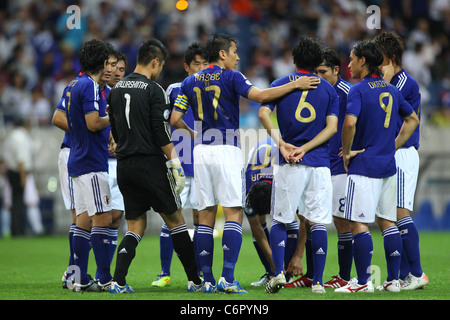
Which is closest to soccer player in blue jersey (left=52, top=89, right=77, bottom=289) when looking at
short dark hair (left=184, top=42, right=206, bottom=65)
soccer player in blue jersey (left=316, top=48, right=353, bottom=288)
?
short dark hair (left=184, top=42, right=206, bottom=65)

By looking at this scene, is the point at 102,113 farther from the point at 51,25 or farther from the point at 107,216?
the point at 51,25

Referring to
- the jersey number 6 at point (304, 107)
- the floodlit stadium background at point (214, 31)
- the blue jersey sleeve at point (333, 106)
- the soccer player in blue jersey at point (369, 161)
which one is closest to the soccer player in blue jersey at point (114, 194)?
the jersey number 6 at point (304, 107)

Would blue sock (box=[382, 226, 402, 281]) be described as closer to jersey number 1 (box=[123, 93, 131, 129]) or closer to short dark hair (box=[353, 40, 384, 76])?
short dark hair (box=[353, 40, 384, 76])

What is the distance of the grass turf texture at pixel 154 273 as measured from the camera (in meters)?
7.07

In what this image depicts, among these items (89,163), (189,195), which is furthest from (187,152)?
(89,163)

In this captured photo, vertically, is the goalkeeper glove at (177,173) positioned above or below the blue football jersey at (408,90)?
below

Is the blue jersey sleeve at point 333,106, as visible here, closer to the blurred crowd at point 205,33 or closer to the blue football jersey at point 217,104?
the blue football jersey at point 217,104

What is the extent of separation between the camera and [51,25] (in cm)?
2047

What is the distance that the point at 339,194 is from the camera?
8.33 metres

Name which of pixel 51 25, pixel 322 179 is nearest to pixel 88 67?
pixel 322 179

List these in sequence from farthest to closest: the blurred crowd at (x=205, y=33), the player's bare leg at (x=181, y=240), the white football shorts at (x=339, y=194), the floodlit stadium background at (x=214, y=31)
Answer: the blurred crowd at (x=205, y=33) → the floodlit stadium background at (x=214, y=31) → the white football shorts at (x=339, y=194) → the player's bare leg at (x=181, y=240)

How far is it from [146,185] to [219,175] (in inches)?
31.6

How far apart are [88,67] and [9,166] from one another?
32.4 feet

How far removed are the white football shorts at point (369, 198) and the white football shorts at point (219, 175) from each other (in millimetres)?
1204
